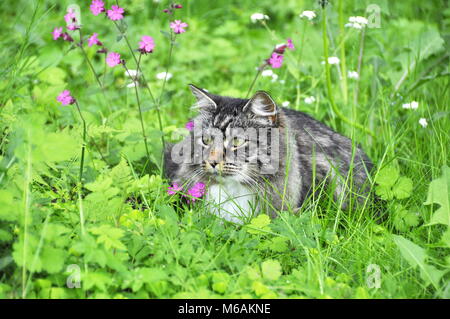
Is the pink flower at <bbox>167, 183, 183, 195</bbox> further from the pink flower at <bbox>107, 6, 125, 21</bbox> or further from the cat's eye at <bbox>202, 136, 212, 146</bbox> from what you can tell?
the pink flower at <bbox>107, 6, 125, 21</bbox>

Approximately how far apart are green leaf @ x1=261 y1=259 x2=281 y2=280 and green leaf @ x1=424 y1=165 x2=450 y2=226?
2.74 feet

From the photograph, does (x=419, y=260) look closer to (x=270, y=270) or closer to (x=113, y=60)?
(x=270, y=270)

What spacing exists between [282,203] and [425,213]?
2.58ft

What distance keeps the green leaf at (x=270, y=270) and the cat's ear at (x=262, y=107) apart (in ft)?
3.47

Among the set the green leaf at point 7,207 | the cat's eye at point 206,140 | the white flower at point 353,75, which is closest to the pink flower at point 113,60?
the cat's eye at point 206,140

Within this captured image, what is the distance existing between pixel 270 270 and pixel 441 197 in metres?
0.97

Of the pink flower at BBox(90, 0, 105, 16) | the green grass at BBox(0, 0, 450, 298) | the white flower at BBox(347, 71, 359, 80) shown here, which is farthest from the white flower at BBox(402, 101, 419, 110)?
the pink flower at BBox(90, 0, 105, 16)

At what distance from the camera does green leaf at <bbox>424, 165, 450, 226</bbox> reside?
107 inches

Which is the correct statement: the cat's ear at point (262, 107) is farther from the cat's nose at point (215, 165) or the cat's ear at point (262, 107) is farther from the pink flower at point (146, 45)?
the pink flower at point (146, 45)

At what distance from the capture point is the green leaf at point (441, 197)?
2.72 m

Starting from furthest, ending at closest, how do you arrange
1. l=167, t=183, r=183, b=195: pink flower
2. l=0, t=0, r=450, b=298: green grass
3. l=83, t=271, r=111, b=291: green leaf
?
l=167, t=183, r=183, b=195: pink flower < l=0, t=0, r=450, b=298: green grass < l=83, t=271, r=111, b=291: green leaf
